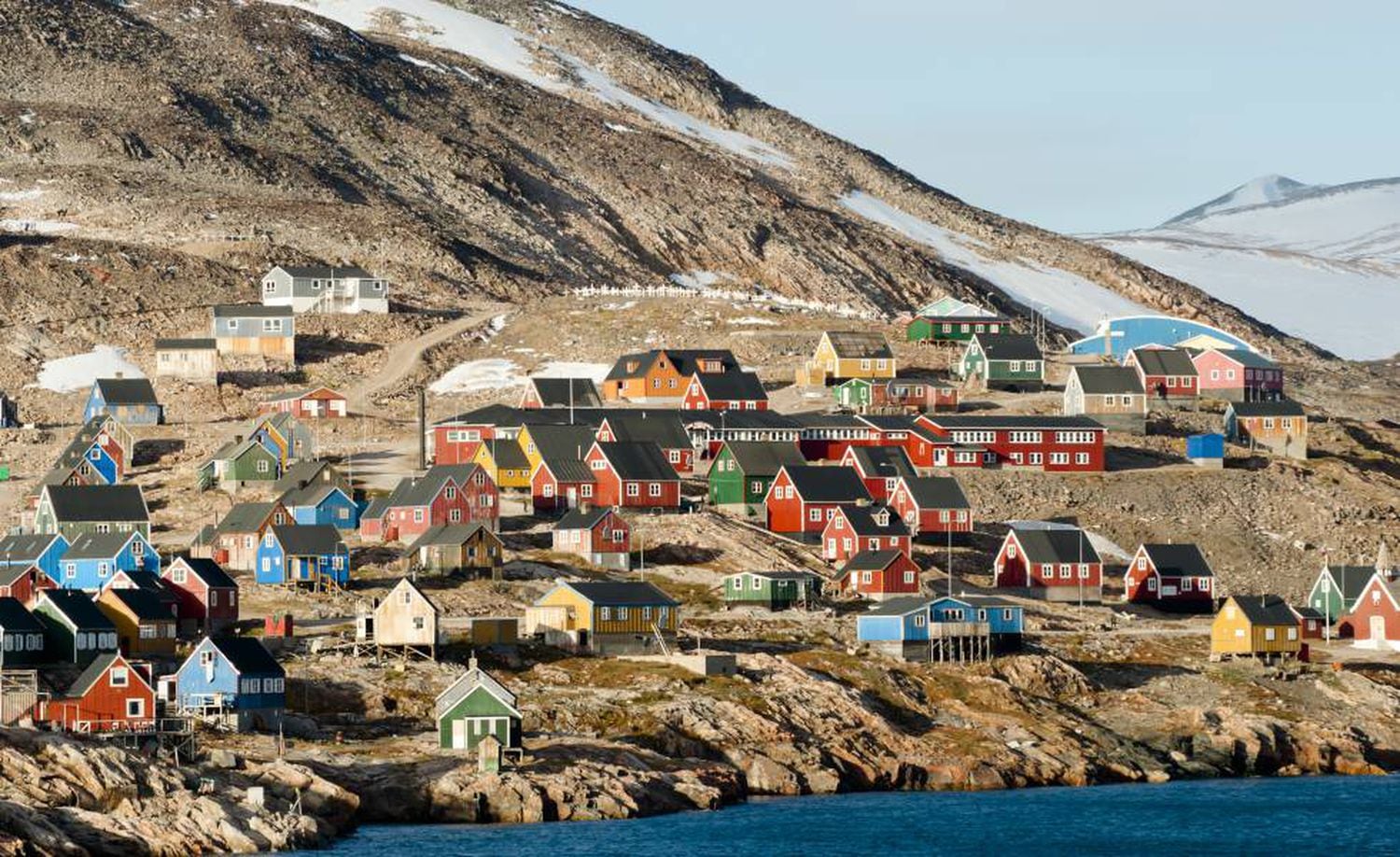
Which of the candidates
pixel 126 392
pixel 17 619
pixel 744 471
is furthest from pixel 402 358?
pixel 17 619

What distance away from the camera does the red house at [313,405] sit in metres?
162

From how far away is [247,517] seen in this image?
129 m

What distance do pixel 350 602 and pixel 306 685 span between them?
644 inches

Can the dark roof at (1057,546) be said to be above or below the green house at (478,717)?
above

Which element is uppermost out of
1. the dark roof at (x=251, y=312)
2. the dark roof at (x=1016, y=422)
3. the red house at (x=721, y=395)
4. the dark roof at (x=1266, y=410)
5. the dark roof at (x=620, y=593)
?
the dark roof at (x=251, y=312)

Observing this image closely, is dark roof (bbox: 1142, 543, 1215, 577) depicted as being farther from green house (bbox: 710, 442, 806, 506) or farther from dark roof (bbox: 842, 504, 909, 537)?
green house (bbox: 710, 442, 806, 506)

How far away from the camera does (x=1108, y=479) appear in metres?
153

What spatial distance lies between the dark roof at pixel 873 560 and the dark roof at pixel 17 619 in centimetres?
4017

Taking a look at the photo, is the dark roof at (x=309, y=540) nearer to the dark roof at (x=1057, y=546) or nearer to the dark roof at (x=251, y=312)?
the dark roof at (x=1057, y=546)

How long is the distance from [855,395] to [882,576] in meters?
41.6

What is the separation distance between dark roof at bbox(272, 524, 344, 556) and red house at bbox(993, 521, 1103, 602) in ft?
100

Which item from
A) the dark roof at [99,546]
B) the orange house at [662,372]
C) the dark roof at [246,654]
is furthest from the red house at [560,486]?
the dark roof at [246,654]

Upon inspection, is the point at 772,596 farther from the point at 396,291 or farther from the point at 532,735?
the point at 396,291

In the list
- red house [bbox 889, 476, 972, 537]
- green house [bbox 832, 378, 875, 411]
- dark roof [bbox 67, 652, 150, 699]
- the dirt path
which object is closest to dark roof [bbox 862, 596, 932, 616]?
red house [bbox 889, 476, 972, 537]
